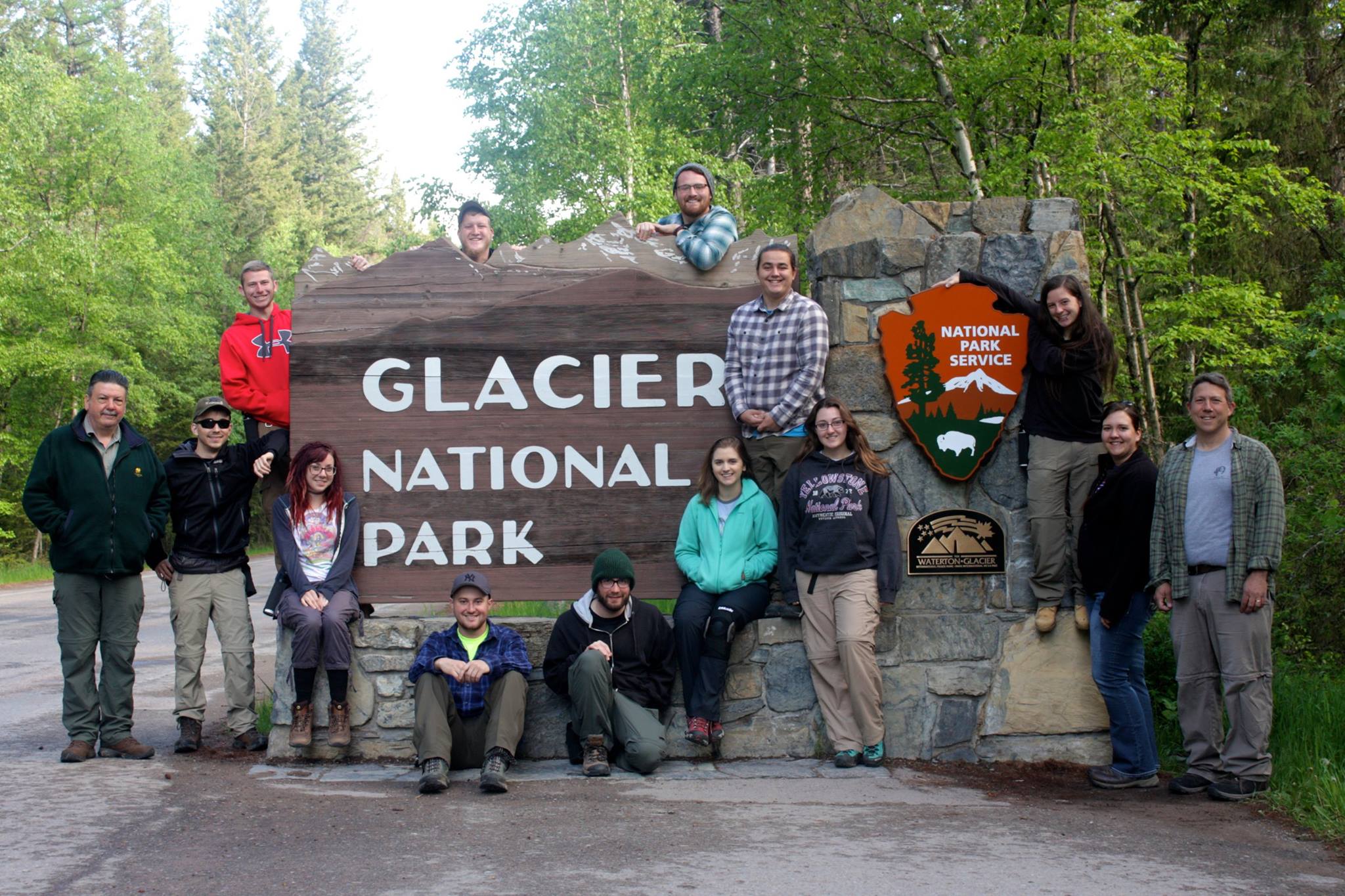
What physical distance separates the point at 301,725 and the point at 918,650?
2979 millimetres

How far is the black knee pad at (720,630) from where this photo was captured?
18.4 feet

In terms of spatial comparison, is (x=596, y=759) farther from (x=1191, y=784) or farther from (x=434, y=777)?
(x=1191, y=784)

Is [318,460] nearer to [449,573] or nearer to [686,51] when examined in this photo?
[449,573]

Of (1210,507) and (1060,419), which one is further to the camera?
(1060,419)

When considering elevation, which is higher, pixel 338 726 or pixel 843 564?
pixel 843 564

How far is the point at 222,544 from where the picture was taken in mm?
6090

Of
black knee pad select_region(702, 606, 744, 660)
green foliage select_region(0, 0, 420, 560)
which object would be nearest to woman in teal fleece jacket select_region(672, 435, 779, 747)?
black knee pad select_region(702, 606, 744, 660)

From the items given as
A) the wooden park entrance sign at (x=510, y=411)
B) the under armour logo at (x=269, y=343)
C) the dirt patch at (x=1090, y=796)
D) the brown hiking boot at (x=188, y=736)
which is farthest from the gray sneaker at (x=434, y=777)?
the under armour logo at (x=269, y=343)

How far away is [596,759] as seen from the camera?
18.1 ft

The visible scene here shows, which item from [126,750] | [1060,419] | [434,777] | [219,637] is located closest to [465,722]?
[434,777]

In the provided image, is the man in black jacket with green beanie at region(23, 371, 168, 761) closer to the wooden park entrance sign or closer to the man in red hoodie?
the man in red hoodie

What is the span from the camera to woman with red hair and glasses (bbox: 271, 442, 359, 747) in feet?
18.5

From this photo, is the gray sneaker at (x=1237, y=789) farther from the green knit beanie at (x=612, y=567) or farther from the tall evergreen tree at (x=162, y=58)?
Result: the tall evergreen tree at (x=162, y=58)

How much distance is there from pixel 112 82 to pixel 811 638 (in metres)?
28.5
